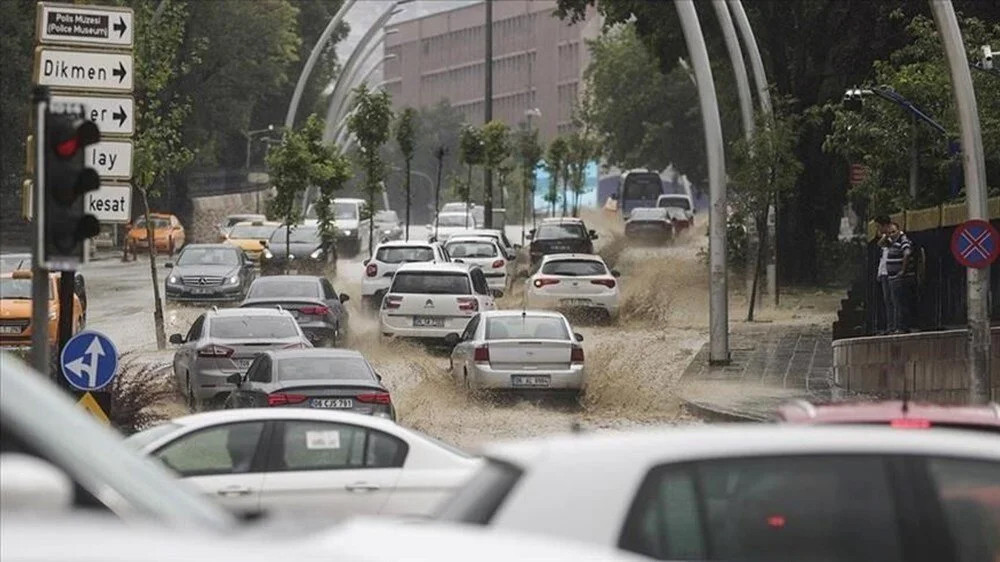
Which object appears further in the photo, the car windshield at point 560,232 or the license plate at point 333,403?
the car windshield at point 560,232

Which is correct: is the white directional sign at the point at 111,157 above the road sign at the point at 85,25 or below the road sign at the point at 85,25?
below

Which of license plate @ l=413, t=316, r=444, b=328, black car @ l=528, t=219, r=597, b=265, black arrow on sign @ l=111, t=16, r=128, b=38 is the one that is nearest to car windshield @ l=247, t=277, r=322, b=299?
license plate @ l=413, t=316, r=444, b=328

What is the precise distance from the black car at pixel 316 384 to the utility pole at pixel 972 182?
25.7 ft

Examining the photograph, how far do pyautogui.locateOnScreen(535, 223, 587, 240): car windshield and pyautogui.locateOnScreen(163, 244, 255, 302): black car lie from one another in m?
15.2

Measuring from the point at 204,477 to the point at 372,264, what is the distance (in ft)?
108

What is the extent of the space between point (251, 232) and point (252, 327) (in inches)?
1432

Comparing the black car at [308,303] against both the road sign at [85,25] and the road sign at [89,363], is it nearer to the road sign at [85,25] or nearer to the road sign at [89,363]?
the road sign at [85,25]

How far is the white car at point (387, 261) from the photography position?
46938mm

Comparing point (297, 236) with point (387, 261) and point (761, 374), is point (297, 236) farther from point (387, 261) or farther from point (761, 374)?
point (761, 374)

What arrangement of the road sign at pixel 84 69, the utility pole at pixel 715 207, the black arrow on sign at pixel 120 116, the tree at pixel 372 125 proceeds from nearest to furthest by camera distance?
the road sign at pixel 84 69 < the black arrow on sign at pixel 120 116 < the utility pole at pixel 715 207 < the tree at pixel 372 125

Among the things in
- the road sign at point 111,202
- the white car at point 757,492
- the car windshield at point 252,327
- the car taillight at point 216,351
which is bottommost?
the car taillight at point 216,351

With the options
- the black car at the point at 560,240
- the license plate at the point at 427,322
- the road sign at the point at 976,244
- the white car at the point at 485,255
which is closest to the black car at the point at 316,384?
the road sign at the point at 976,244

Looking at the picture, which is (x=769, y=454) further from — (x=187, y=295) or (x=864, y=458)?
(x=187, y=295)

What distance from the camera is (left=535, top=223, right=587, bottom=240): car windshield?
64500 millimetres
